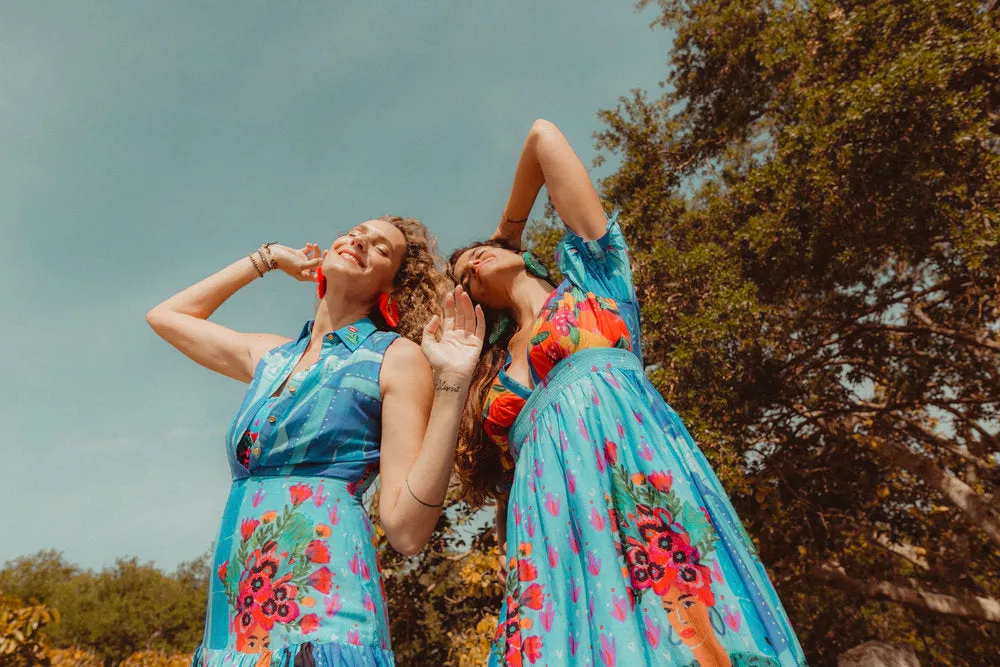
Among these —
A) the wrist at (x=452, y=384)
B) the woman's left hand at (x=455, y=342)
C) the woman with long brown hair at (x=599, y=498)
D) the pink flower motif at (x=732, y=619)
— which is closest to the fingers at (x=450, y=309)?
the woman's left hand at (x=455, y=342)

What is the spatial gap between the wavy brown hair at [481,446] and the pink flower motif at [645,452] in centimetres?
74

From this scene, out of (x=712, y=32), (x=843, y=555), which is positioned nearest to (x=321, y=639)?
(x=712, y=32)

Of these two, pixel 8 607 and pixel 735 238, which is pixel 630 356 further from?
pixel 8 607

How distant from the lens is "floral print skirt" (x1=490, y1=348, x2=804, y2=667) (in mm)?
1578

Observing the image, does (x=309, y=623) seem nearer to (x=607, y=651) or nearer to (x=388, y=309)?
(x=607, y=651)

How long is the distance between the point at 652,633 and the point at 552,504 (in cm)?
41

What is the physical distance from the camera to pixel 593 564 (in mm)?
1715

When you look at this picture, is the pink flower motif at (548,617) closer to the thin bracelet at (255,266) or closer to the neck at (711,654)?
the neck at (711,654)

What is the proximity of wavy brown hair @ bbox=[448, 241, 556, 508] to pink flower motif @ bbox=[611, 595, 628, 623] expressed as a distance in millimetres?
877

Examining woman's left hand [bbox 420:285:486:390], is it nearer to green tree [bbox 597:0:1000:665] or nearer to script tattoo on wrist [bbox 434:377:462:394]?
script tattoo on wrist [bbox 434:377:462:394]

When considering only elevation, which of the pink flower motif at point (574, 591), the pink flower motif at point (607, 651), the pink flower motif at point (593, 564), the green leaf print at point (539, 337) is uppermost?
the green leaf print at point (539, 337)

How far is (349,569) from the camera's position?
5.50 ft

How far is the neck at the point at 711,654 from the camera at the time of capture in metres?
1.52

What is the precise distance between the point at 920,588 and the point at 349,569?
30.5 feet
